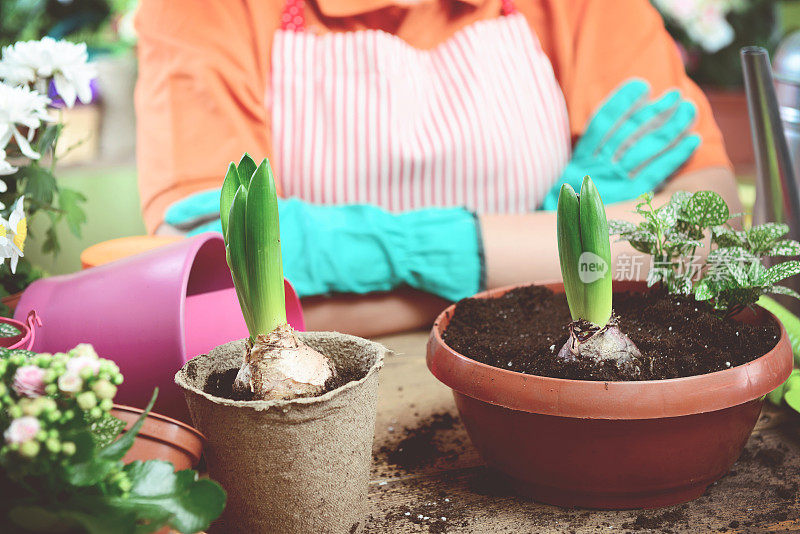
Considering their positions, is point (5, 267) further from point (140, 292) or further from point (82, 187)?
point (82, 187)

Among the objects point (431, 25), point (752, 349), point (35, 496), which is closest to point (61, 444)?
point (35, 496)

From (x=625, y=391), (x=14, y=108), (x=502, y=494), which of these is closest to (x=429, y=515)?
(x=502, y=494)

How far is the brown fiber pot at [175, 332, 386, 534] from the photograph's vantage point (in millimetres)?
395

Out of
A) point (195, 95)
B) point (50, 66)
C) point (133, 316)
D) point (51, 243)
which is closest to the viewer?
point (133, 316)

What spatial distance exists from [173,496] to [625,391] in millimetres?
273

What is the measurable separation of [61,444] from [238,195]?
16 cm

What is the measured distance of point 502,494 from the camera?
1.66 ft

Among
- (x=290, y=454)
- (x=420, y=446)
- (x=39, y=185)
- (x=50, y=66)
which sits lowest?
(x=420, y=446)

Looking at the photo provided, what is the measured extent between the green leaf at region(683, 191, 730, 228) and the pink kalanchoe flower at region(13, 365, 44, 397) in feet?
1.55

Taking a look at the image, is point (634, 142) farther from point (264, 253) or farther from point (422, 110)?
point (264, 253)

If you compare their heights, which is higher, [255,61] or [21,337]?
[255,61]

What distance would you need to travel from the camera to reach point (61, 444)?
11.9 inches

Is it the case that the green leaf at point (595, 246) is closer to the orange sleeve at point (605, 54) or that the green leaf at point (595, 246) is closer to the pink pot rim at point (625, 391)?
the pink pot rim at point (625, 391)

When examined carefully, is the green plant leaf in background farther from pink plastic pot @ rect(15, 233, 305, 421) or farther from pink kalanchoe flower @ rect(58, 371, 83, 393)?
pink kalanchoe flower @ rect(58, 371, 83, 393)
